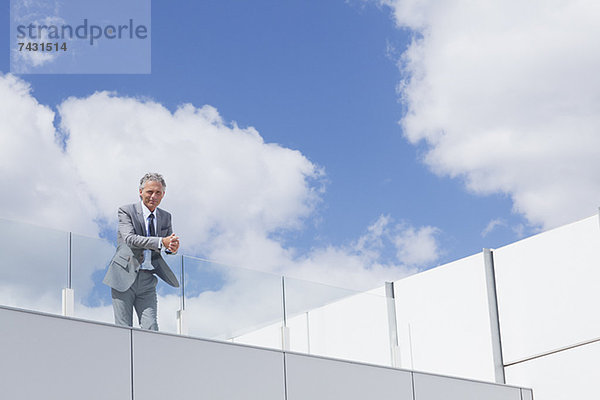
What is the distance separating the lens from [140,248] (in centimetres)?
860

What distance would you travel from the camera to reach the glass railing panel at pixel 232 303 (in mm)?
9031

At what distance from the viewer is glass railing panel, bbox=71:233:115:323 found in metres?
8.08

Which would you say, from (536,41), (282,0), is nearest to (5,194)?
(282,0)

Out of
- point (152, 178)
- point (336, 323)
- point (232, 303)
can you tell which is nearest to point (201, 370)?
point (232, 303)

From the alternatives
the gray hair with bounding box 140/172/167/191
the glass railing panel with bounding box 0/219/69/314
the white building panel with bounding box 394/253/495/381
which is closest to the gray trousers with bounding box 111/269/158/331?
the glass railing panel with bounding box 0/219/69/314

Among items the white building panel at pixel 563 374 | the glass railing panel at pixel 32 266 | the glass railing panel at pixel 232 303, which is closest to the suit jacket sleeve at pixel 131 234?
the glass railing panel at pixel 32 266

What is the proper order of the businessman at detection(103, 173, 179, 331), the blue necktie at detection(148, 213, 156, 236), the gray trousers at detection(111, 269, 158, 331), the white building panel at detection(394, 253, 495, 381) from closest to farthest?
the gray trousers at detection(111, 269, 158, 331), the businessman at detection(103, 173, 179, 331), the blue necktie at detection(148, 213, 156, 236), the white building panel at detection(394, 253, 495, 381)

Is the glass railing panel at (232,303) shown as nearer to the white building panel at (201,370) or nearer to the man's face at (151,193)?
the white building panel at (201,370)

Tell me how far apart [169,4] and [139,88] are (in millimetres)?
7080

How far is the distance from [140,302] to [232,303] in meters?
1.16

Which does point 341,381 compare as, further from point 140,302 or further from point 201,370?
point 140,302

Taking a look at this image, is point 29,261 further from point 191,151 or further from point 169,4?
point 191,151

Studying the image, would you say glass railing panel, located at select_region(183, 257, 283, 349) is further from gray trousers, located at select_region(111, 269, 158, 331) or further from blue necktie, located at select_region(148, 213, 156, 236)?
blue necktie, located at select_region(148, 213, 156, 236)

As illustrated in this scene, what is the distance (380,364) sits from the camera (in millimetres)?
10648
